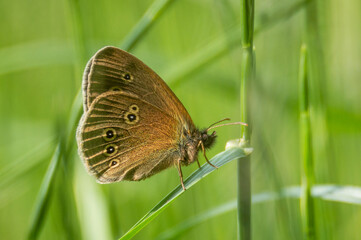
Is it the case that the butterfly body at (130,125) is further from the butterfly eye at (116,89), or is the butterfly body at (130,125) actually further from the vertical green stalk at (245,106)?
the vertical green stalk at (245,106)

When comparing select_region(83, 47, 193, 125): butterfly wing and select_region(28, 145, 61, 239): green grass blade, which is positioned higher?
select_region(83, 47, 193, 125): butterfly wing

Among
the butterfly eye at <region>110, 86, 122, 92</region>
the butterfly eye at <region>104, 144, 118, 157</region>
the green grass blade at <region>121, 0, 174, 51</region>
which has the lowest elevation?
the butterfly eye at <region>104, 144, 118, 157</region>

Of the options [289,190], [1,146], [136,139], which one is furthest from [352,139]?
[1,146]

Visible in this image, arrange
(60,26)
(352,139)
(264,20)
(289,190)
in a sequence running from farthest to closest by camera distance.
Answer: (60,26) → (352,139) → (264,20) → (289,190)

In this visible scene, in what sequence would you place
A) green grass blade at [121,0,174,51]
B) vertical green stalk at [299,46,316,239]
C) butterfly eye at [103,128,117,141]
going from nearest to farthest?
1. vertical green stalk at [299,46,316,239]
2. green grass blade at [121,0,174,51]
3. butterfly eye at [103,128,117,141]

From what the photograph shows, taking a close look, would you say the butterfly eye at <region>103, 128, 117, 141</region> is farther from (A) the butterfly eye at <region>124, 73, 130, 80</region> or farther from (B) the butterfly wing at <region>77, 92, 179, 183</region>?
(A) the butterfly eye at <region>124, 73, 130, 80</region>

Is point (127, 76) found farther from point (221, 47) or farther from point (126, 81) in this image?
point (221, 47)

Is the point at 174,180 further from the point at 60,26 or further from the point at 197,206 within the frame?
the point at 60,26

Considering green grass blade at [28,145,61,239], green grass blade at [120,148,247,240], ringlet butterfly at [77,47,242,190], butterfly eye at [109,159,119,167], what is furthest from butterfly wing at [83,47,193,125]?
green grass blade at [120,148,247,240]
